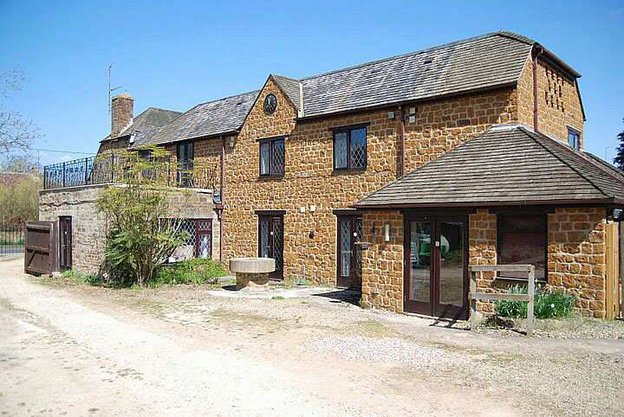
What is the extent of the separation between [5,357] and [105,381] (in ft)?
7.85

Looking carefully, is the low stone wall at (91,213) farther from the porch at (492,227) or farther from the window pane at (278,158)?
the porch at (492,227)

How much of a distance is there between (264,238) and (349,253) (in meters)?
4.22

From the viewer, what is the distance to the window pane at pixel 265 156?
64.8ft

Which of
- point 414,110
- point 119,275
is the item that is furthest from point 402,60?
point 119,275

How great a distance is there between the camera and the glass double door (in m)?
11.8

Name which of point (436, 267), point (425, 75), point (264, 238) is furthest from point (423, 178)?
point (264, 238)

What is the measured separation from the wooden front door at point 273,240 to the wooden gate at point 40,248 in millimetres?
8047

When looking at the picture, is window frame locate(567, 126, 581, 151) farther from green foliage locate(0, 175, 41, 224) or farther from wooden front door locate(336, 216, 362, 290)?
green foliage locate(0, 175, 41, 224)

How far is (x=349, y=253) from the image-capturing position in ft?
55.6

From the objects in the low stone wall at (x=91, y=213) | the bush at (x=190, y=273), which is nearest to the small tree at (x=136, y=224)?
the bush at (x=190, y=273)

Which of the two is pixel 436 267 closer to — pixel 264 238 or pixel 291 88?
pixel 264 238

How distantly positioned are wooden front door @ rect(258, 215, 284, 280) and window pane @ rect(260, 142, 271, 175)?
1722 millimetres

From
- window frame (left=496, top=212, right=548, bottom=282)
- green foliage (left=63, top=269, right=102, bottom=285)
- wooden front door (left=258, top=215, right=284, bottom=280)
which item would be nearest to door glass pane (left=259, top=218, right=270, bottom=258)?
wooden front door (left=258, top=215, right=284, bottom=280)

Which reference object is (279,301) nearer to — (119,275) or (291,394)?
(119,275)
